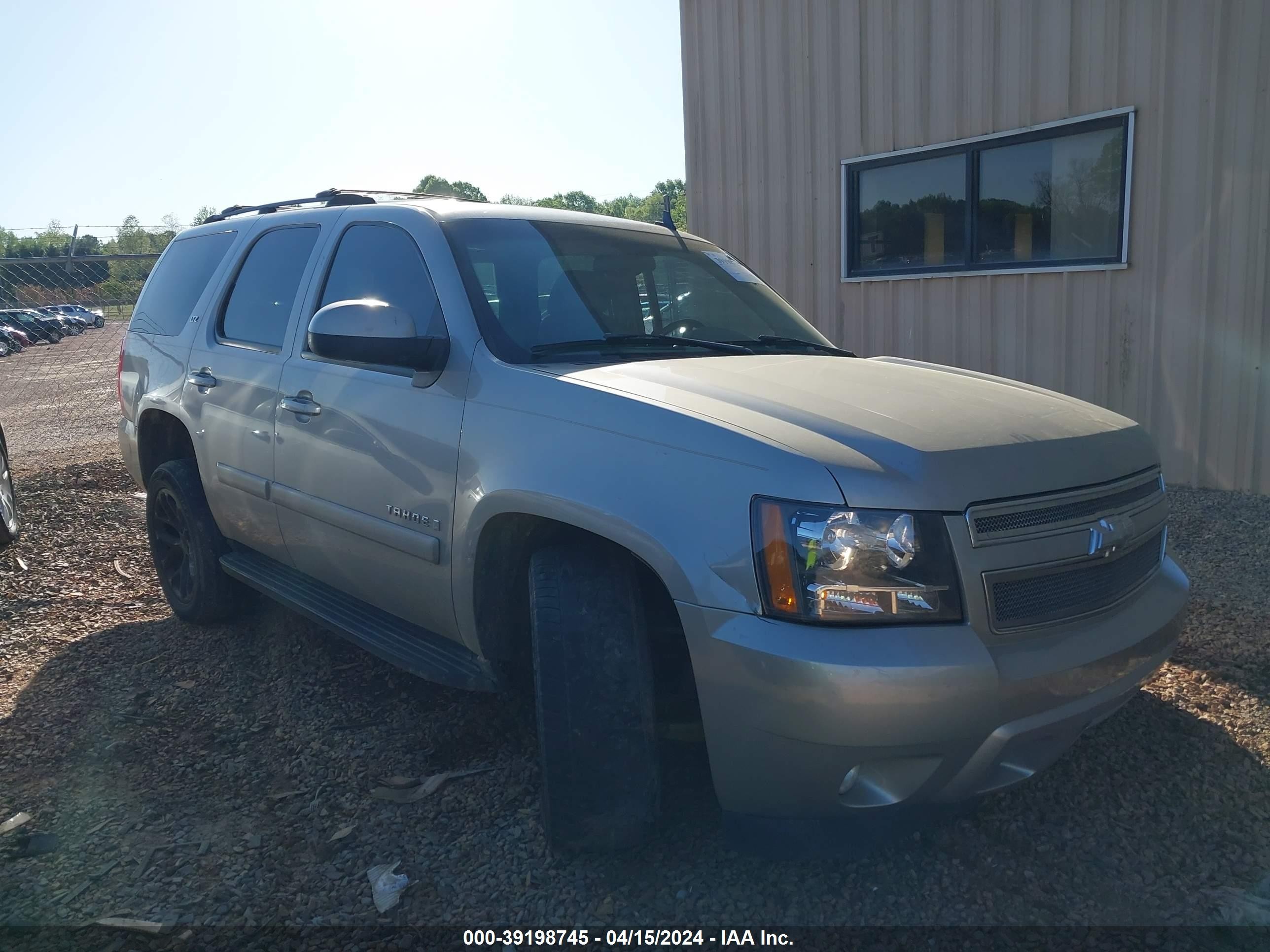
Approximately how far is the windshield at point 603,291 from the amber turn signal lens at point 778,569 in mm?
1093

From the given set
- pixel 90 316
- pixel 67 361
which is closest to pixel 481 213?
pixel 67 361

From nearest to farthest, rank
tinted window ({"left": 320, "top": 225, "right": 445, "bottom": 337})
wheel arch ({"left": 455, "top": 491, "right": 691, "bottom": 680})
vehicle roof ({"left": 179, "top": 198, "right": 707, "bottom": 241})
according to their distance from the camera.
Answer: wheel arch ({"left": 455, "top": 491, "right": 691, "bottom": 680}) < tinted window ({"left": 320, "top": 225, "right": 445, "bottom": 337}) < vehicle roof ({"left": 179, "top": 198, "right": 707, "bottom": 241})

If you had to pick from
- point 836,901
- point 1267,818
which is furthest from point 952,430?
point 1267,818

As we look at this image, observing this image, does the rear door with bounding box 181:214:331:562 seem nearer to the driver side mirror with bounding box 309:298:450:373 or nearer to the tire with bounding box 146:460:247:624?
the tire with bounding box 146:460:247:624

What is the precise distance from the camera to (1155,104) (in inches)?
247

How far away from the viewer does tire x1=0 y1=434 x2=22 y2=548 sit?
18.6 feet

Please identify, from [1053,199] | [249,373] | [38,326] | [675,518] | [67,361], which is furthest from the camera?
[38,326]

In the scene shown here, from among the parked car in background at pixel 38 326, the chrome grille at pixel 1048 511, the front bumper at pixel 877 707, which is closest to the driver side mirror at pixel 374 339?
the front bumper at pixel 877 707

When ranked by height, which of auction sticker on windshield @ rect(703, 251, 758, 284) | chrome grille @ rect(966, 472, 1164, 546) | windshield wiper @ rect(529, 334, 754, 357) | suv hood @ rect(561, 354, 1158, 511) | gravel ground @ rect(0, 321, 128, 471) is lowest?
gravel ground @ rect(0, 321, 128, 471)

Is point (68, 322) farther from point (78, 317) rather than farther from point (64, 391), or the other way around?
point (64, 391)

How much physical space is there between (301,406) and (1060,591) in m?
2.64

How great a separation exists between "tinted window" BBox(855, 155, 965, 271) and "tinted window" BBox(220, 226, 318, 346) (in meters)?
5.19

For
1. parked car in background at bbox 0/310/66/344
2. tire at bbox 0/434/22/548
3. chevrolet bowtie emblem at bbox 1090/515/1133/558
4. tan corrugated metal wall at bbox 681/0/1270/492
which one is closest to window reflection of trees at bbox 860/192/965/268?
tan corrugated metal wall at bbox 681/0/1270/492

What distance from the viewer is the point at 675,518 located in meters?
2.32
